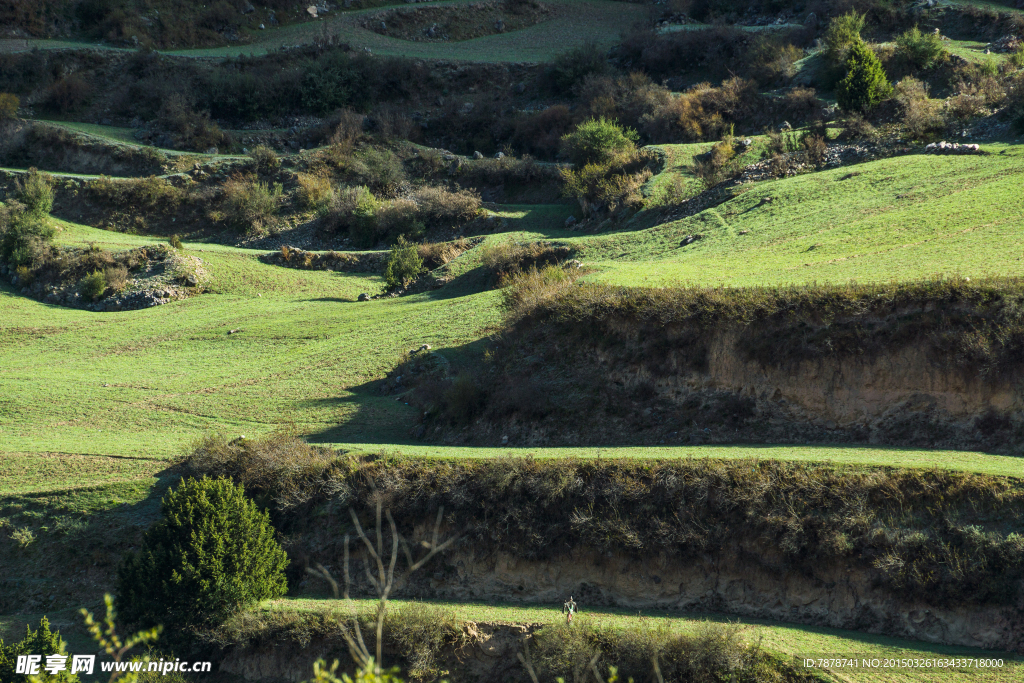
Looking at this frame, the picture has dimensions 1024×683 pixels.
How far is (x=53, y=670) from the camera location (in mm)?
9555

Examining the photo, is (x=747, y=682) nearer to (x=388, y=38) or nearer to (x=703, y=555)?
(x=703, y=555)

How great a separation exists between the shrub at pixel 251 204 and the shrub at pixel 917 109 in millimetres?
25006

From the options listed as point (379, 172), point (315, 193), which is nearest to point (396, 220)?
point (315, 193)

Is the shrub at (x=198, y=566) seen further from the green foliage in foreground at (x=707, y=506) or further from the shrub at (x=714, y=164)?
the shrub at (x=714, y=164)

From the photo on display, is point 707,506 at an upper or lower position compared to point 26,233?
lower

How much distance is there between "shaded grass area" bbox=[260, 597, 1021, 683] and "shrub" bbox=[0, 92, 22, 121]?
39.0 m

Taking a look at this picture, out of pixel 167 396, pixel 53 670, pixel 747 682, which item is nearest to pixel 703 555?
pixel 747 682

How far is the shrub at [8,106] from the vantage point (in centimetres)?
4069

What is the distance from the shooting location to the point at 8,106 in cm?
4100

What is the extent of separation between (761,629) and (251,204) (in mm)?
30293

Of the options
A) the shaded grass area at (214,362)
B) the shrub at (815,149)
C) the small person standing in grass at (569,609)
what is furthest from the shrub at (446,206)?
the small person standing in grass at (569,609)

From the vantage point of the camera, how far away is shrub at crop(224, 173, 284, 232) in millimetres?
34906

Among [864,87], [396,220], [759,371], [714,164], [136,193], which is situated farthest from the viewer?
[136,193]

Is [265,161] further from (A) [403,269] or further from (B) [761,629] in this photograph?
(B) [761,629]
